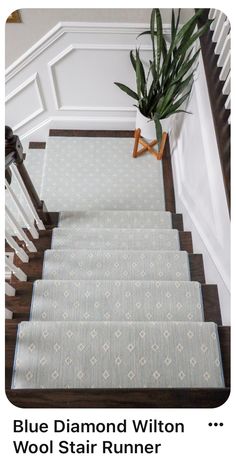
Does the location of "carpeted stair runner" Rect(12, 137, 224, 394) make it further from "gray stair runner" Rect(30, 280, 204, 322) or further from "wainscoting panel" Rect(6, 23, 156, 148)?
"wainscoting panel" Rect(6, 23, 156, 148)

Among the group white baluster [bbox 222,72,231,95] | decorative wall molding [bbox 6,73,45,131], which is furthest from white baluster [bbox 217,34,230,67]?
decorative wall molding [bbox 6,73,45,131]

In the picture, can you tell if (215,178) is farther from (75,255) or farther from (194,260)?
(75,255)

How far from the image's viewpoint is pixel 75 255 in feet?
7.09

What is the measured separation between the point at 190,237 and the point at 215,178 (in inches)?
26.2

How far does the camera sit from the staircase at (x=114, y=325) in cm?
129

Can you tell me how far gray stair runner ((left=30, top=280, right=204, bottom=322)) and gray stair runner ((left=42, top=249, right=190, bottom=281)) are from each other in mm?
194

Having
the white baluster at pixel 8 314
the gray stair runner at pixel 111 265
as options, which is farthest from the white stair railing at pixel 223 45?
the white baluster at pixel 8 314

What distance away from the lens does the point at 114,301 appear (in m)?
1.90

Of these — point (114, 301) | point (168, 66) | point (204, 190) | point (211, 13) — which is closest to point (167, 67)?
point (168, 66)

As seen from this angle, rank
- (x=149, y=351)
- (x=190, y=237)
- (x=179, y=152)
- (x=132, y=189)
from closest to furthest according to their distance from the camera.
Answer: (x=149, y=351) < (x=190, y=237) < (x=179, y=152) < (x=132, y=189)

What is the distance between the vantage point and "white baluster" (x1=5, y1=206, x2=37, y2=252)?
5.65 ft

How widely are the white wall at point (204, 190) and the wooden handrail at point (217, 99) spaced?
0.10m
